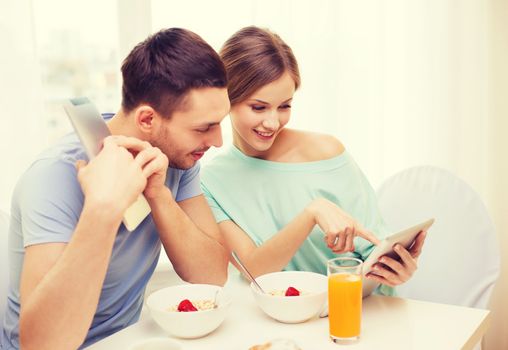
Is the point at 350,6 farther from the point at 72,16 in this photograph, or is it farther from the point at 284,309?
the point at 284,309

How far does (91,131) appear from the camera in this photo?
1193 millimetres

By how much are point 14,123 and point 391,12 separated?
1702 millimetres

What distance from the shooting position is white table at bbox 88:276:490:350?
116 centimetres

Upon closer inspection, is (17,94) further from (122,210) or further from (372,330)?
(372,330)

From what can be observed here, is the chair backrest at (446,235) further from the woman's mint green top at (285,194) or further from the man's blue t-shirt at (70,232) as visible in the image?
the man's blue t-shirt at (70,232)

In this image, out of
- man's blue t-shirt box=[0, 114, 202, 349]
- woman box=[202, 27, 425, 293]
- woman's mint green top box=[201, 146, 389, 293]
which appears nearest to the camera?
man's blue t-shirt box=[0, 114, 202, 349]

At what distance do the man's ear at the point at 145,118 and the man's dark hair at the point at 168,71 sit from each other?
0.05 ft

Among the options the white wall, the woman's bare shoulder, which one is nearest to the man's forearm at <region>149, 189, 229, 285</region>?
the woman's bare shoulder

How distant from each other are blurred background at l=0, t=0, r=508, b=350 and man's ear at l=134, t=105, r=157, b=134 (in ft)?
2.18

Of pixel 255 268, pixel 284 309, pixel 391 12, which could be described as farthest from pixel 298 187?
pixel 391 12

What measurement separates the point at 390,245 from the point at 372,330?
0.19 meters

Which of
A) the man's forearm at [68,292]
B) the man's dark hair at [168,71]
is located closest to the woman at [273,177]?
the man's dark hair at [168,71]

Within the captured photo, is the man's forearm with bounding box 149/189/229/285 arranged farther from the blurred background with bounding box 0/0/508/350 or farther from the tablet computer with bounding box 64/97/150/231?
the blurred background with bounding box 0/0/508/350

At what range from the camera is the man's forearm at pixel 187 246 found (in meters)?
1.43
